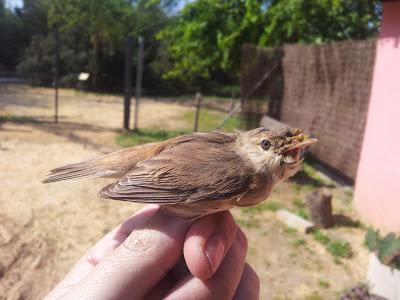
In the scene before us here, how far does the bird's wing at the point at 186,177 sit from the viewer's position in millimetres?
2023

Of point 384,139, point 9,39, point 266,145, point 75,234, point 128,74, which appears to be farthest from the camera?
point 9,39

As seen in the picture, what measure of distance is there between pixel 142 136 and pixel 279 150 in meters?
10.5

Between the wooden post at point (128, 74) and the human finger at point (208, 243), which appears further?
the wooden post at point (128, 74)

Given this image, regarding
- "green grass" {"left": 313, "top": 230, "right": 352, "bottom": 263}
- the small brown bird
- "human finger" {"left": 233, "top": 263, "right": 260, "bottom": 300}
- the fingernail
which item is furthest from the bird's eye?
"green grass" {"left": 313, "top": 230, "right": 352, "bottom": 263}

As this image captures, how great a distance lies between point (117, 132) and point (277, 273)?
8.83 meters

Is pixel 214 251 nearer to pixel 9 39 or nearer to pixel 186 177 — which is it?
pixel 186 177

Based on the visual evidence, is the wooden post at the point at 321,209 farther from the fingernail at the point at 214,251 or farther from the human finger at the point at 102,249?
the fingernail at the point at 214,251

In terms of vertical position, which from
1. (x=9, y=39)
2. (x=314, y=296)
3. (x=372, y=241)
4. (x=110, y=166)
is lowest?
(x=314, y=296)

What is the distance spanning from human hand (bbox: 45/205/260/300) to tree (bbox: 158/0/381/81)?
10.1m

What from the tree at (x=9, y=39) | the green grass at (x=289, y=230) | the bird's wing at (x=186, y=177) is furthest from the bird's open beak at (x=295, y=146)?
the tree at (x=9, y=39)

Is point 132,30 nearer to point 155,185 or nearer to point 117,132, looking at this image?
point 117,132

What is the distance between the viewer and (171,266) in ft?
6.33

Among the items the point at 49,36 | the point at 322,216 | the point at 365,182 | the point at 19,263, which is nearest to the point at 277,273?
the point at 322,216

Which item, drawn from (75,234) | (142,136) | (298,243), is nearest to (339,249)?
(298,243)
